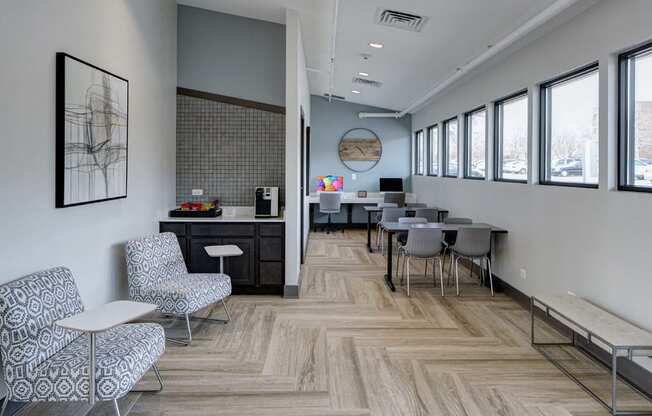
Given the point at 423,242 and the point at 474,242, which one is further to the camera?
the point at 423,242

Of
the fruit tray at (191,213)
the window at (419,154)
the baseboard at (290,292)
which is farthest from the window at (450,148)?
the fruit tray at (191,213)

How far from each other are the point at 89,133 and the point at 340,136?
315 inches

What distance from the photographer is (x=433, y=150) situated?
9648 mm

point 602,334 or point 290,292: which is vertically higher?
point 602,334

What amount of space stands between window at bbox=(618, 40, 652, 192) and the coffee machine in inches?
130

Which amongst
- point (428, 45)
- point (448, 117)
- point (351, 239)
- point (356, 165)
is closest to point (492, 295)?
point (428, 45)

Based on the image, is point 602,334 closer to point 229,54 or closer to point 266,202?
point 266,202

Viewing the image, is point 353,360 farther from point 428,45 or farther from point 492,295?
point 428,45

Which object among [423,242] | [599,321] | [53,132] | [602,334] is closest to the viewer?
[602,334]

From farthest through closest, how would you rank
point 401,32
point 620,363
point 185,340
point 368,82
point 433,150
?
point 433,150, point 368,82, point 401,32, point 185,340, point 620,363

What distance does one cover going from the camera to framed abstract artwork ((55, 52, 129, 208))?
308 centimetres

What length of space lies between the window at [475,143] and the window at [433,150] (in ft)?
5.73

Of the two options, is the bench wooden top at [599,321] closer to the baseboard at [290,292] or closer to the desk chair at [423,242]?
the desk chair at [423,242]

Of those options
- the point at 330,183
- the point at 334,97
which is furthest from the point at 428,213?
the point at 334,97
